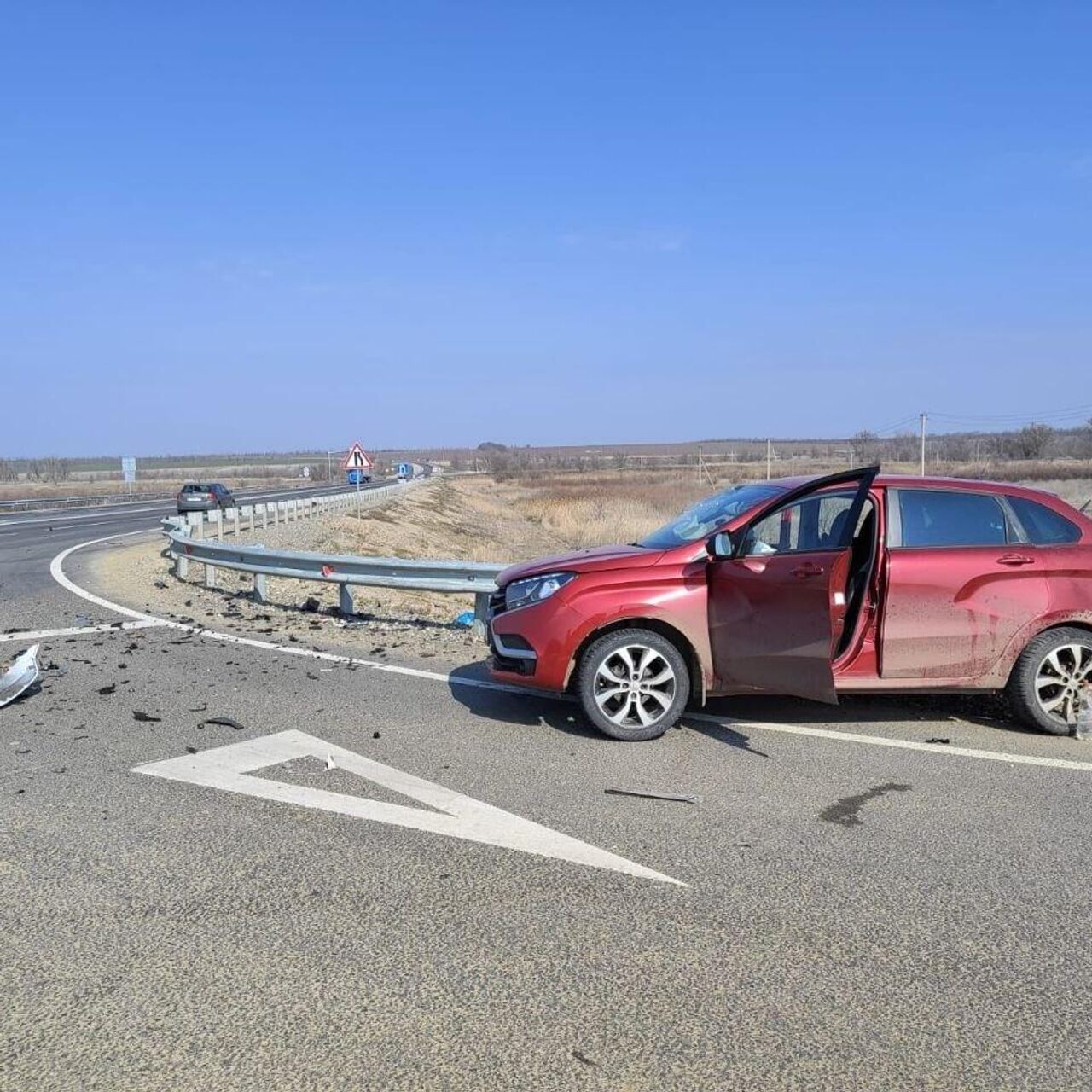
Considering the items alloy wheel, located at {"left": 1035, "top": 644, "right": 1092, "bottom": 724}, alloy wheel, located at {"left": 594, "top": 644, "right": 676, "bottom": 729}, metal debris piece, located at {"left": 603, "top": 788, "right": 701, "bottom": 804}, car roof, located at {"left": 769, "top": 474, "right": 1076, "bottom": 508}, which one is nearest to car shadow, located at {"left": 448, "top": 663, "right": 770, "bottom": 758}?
alloy wheel, located at {"left": 594, "top": 644, "right": 676, "bottom": 729}

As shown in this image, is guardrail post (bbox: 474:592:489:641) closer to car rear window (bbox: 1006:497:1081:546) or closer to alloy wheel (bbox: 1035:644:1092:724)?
car rear window (bbox: 1006:497:1081:546)

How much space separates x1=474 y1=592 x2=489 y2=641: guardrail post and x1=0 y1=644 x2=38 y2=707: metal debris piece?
13.4 ft

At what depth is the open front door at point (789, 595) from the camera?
5789 mm

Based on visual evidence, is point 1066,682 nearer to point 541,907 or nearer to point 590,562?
point 590,562

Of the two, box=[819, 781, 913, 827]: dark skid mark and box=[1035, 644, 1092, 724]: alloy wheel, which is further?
box=[1035, 644, 1092, 724]: alloy wheel

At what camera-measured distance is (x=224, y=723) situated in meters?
6.76

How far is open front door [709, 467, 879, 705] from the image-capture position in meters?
5.79

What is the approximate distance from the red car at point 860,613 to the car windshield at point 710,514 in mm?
257

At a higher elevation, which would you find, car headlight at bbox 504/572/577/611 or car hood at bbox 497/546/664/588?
car hood at bbox 497/546/664/588

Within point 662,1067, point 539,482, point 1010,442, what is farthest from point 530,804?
point 1010,442

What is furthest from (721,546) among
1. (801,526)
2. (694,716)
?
(694,716)

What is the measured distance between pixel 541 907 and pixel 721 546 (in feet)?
9.72

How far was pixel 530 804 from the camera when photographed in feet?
16.7

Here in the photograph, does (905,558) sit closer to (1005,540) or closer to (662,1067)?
(1005,540)
